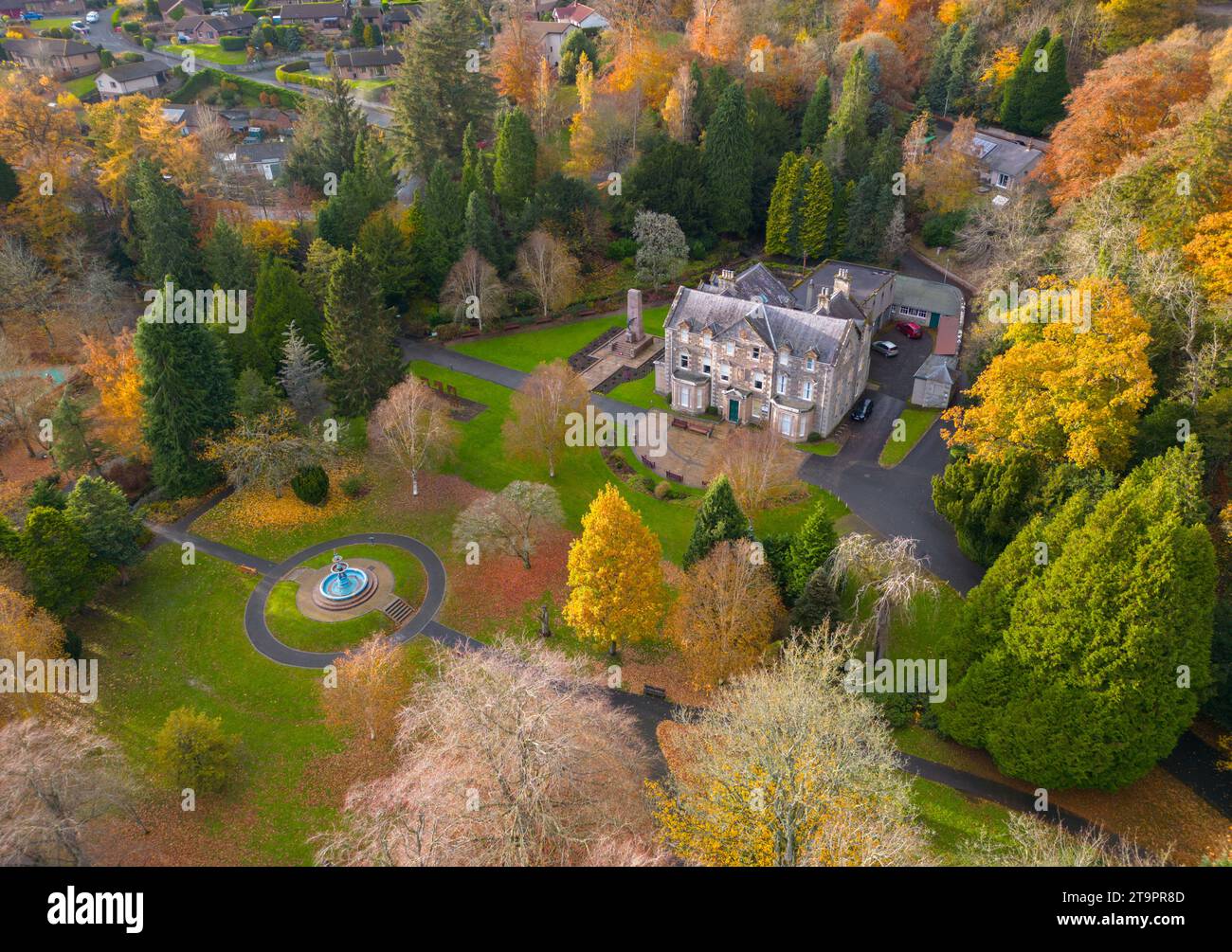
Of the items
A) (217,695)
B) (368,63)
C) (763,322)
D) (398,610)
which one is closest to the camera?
(217,695)

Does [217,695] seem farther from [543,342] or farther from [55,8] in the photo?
[55,8]

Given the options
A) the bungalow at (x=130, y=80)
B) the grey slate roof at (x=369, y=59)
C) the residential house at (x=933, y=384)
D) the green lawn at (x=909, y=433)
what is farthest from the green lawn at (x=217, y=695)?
the grey slate roof at (x=369, y=59)

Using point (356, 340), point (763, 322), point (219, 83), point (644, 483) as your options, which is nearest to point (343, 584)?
point (356, 340)

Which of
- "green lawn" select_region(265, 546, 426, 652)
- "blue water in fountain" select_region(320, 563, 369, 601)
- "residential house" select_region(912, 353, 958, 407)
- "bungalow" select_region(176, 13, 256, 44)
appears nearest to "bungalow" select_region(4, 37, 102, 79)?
"bungalow" select_region(176, 13, 256, 44)

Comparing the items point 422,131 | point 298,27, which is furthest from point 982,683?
point 298,27
